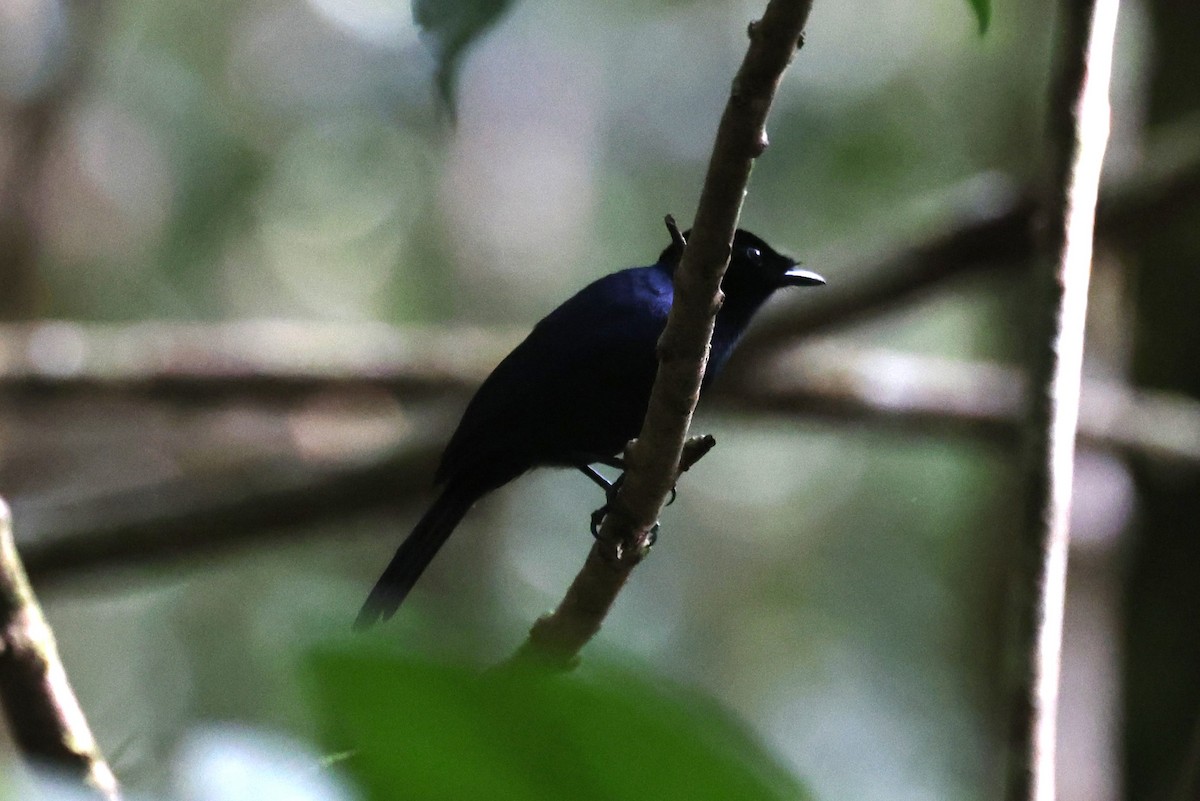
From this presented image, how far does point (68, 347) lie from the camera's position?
6.07 m

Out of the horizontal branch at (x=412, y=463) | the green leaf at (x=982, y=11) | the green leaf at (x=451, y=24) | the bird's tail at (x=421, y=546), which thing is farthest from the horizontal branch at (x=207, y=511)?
the green leaf at (x=982, y=11)

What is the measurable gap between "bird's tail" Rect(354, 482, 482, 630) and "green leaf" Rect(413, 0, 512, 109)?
2.28m

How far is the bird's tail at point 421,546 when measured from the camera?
→ 3.81m

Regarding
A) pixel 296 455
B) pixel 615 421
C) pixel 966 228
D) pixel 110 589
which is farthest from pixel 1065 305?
pixel 296 455

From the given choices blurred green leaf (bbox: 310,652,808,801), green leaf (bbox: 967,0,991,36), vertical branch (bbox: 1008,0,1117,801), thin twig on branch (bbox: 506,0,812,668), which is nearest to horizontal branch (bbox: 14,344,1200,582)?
thin twig on branch (bbox: 506,0,812,668)

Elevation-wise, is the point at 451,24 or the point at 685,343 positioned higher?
the point at 451,24

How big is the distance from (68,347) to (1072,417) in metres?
4.80

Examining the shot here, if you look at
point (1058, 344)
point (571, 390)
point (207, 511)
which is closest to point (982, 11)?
point (1058, 344)

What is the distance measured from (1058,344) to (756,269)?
75.7 inches

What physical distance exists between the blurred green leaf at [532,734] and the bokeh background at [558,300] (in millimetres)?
4731

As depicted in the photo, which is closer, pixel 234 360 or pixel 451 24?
pixel 451 24

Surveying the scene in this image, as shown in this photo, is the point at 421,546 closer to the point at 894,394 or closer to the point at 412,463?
the point at 412,463

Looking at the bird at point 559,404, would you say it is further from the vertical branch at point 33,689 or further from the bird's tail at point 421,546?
the vertical branch at point 33,689

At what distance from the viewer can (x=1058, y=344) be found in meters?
2.49
